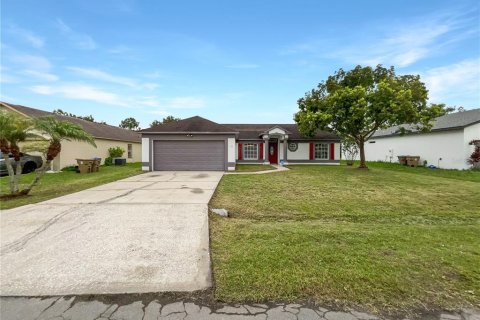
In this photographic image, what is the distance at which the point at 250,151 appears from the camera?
69.6ft

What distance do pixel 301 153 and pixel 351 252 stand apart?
59.7 ft

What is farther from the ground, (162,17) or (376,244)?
(162,17)

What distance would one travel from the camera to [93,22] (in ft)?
34.4

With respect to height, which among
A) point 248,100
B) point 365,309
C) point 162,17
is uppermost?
point 162,17

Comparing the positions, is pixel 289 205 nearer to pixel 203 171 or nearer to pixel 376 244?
pixel 376 244

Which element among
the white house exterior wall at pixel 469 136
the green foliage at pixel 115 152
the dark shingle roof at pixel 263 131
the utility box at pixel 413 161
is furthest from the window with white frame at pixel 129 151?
the white house exterior wall at pixel 469 136

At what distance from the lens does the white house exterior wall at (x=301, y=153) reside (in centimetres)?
2103

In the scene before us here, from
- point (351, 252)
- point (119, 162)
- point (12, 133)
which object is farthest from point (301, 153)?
point (12, 133)

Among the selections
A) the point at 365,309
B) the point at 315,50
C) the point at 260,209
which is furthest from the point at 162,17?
the point at 365,309

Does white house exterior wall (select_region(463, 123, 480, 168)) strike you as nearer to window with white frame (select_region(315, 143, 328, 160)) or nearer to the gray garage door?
window with white frame (select_region(315, 143, 328, 160))

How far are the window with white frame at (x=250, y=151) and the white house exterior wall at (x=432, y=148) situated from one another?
43.8 ft

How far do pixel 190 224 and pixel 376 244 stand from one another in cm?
337

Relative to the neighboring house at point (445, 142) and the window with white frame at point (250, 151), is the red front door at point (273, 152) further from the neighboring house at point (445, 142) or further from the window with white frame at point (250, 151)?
the neighboring house at point (445, 142)

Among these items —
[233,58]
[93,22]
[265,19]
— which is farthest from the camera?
[233,58]
